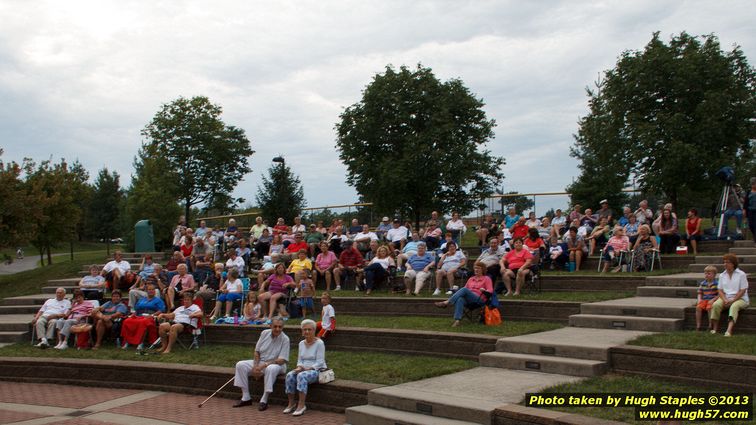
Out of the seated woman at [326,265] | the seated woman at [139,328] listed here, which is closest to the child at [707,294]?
the seated woman at [326,265]

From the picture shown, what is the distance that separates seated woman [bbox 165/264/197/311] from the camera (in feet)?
48.6

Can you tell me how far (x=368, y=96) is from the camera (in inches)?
1156

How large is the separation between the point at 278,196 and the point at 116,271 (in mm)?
7701

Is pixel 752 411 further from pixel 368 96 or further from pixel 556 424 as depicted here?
pixel 368 96

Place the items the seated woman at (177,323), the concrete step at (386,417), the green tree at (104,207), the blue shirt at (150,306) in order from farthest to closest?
the green tree at (104,207) → the blue shirt at (150,306) → the seated woman at (177,323) → the concrete step at (386,417)

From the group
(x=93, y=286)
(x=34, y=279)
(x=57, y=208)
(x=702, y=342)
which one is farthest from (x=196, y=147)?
(x=702, y=342)

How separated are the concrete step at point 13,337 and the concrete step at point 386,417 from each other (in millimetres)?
10548

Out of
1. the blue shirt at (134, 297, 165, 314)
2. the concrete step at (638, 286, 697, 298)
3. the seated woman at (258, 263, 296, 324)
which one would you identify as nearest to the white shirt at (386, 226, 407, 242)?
the seated woman at (258, 263, 296, 324)

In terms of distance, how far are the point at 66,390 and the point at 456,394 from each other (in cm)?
771

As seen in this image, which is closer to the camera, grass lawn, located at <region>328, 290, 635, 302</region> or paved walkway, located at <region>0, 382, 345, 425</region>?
paved walkway, located at <region>0, 382, 345, 425</region>

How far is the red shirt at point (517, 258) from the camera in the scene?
531 inches

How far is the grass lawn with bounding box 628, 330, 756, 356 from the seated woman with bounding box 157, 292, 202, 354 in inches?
329

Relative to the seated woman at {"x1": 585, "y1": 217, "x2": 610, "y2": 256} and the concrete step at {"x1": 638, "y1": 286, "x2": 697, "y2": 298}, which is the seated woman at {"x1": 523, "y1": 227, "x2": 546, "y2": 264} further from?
the concrete step at {"x1": 638, "y1": 286, "x2": 697, "y2": 298}

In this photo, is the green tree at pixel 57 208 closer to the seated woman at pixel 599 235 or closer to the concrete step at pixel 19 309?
the concrete step at pixel 19 309
